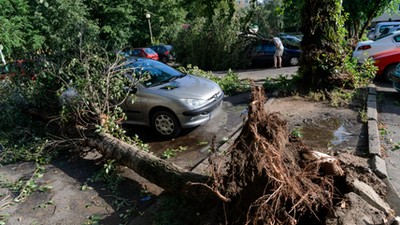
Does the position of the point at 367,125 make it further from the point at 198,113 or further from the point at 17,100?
the point at 17,100

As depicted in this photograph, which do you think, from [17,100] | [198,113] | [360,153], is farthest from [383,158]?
[17,100]

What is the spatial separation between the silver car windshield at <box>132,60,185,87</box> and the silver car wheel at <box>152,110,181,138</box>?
0.77m

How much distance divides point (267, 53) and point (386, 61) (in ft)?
23.1

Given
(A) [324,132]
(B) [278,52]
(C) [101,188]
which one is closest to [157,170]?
(C) [101,188]

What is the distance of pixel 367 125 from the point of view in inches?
229

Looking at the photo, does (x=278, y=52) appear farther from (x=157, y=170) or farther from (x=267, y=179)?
(x=267, y=179)

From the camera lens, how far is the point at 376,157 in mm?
4477

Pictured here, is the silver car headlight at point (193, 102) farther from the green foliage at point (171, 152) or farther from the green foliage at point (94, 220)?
the green foliage at point (94, 220)

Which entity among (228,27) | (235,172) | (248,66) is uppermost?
(228,27)

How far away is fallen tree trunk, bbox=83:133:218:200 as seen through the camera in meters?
3.43

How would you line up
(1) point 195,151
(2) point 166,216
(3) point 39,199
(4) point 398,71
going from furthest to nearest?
(4) point 398,71, (1) point 195,151, (3) point 39,199, (2) point 166,216

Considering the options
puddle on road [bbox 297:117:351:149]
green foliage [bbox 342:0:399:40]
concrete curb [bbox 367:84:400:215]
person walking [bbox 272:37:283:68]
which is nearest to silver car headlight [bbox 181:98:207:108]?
puddle on road [bbox 297:117:351:149]

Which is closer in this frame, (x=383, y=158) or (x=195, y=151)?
(x=383, y=158)

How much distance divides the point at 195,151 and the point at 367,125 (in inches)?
141
